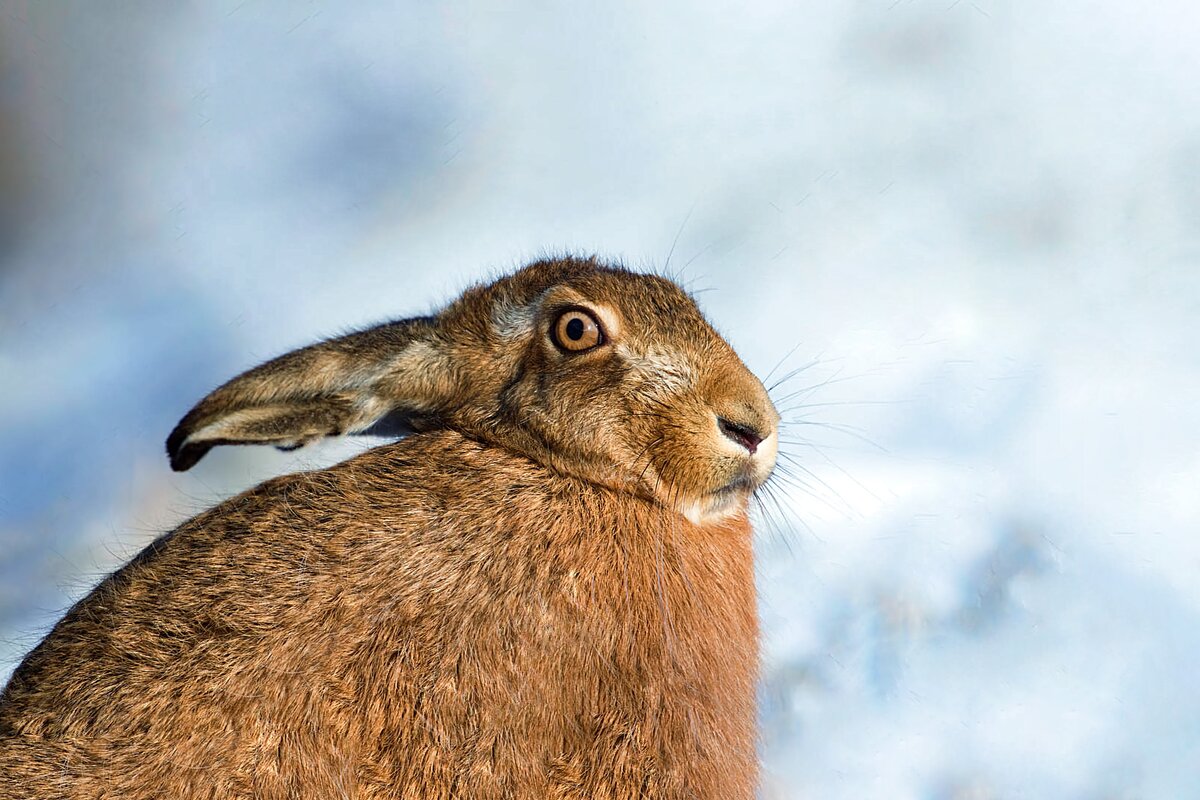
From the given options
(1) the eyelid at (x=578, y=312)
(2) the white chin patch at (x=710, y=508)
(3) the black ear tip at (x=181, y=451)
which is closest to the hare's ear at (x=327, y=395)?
(3) the black ear tip at (x=181, y=451)

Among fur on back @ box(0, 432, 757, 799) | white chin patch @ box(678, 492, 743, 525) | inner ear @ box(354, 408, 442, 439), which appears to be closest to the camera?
fur on back @ box(0, 432, 757, 799)

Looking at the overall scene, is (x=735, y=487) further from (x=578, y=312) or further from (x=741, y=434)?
(x=578, y=312)

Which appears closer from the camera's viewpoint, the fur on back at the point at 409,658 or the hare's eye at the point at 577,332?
the fur on back at the point at 409,658

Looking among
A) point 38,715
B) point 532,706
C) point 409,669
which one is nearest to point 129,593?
point 38,715

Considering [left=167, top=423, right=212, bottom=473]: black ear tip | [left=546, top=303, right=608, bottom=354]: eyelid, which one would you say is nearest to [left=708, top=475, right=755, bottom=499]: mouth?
[left=546, top=303, right=608, bottom=354]: eyelid

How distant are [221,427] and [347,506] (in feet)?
0.50

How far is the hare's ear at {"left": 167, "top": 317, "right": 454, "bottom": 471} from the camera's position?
39.9 inches

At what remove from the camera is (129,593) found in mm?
990

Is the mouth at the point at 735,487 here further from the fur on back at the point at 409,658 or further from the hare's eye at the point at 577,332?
the hare's eye at the point at 577,332

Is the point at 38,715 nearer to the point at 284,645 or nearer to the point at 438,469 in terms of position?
the point at 284,645

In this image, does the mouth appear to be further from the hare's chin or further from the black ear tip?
the black ear tip

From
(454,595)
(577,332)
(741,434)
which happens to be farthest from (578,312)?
(454,595)

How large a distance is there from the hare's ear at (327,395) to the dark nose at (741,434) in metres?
0.30

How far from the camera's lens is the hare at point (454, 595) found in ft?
2.90
